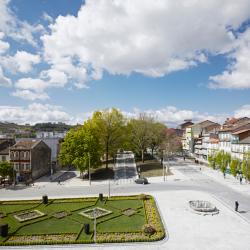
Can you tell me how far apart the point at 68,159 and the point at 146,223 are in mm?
33127

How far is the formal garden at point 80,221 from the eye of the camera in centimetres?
2828

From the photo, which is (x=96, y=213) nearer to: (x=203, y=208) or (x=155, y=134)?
(x=203, y=208)

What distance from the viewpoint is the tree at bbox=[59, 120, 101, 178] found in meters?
61.0

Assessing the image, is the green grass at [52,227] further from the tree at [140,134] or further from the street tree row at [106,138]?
the tree at [140,134]

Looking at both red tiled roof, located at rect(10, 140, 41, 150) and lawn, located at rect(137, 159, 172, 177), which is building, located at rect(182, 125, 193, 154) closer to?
lawn, located at rect(137, 159, 172, 177)

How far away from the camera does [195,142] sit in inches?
4678

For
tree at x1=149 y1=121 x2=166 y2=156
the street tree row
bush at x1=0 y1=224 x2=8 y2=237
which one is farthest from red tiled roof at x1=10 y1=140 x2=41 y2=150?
bush at x1=0 y1=224 x2=8 y2=237

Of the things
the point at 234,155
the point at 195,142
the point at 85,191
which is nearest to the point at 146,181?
the point at 85,191

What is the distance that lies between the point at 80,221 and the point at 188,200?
696 inches

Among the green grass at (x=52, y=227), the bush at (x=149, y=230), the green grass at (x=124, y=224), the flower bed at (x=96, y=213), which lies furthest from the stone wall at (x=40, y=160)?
the bush at (x=149, y=230)

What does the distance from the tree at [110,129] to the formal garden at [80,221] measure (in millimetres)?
30121

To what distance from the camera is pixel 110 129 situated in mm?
73438

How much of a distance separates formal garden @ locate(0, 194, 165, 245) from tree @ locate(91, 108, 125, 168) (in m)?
30.1

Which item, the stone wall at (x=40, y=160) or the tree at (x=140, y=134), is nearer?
the stone wall at (x=40, y=160)
